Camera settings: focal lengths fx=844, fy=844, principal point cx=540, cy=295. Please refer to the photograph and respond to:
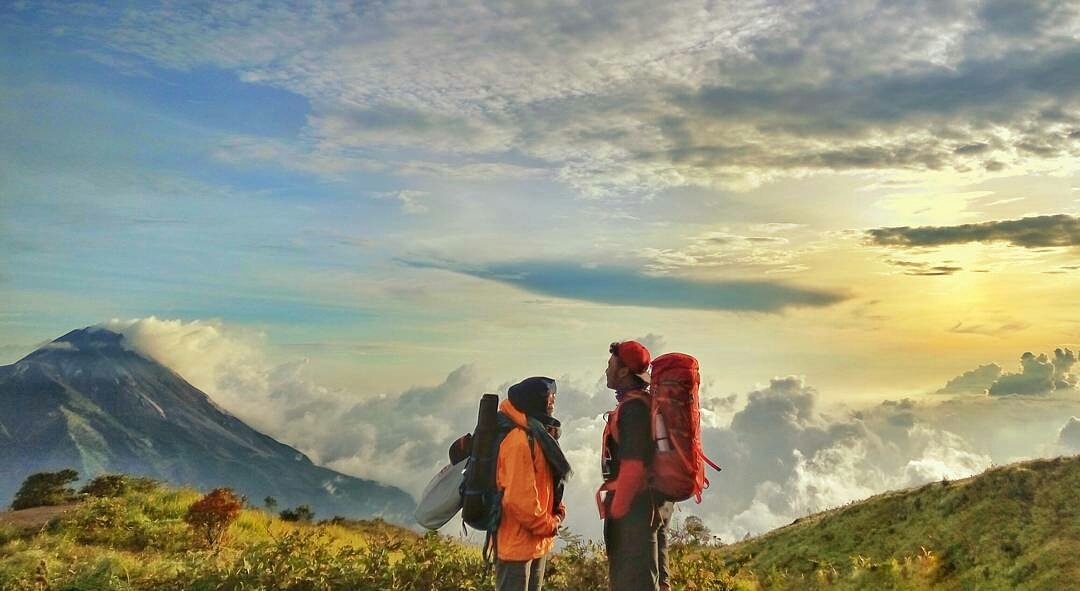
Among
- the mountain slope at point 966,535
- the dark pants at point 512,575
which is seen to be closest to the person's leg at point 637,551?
the dark pants at point 512,575

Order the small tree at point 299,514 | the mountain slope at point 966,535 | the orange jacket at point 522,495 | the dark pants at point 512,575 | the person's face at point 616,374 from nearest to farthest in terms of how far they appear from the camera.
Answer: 1. the orange jacket at point 522,495
2. the dark pants at point 512,575
3. the person's face at point 616,374
4. the mountain slope at point 966,535
5. the small tree at point 299,514

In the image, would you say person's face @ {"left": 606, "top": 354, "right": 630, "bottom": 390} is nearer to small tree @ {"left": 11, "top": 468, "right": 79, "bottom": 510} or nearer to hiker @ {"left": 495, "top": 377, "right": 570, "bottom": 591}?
hiker @ {"left": 495, "top": 377, "right": 570, "bottom": 591}

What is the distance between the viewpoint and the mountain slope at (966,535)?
12.0m

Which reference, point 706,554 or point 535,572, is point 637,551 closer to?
point 535,572

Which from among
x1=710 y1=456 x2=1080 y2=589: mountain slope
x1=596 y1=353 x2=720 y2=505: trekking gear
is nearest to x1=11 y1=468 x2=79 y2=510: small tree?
x1=710 y1=456 x2=1080 y2=589: mountain slope

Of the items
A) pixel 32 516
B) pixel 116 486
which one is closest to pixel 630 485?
pixel 116 486

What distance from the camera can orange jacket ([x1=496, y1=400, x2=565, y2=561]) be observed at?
725 centimetres

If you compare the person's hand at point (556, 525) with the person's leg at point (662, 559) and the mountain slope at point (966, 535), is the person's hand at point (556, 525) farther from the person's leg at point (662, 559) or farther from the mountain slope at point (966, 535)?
the mountain slope at point (966, 535)

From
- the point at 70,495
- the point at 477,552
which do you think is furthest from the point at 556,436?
the point at 70,495

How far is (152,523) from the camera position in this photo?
16828mm

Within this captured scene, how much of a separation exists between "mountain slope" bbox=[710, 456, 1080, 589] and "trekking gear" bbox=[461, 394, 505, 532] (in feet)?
21.0

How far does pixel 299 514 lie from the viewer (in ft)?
77.5

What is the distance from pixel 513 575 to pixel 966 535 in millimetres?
9231

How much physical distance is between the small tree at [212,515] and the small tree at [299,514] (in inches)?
232
